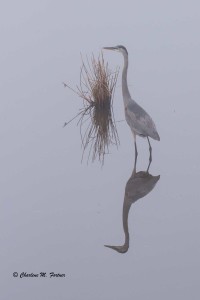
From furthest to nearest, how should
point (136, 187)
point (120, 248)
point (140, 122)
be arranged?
point (140, 122)
point (136, 187)
point (120, 248)

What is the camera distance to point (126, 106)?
661 centimetres

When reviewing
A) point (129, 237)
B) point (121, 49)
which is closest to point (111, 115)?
point (121, 49)

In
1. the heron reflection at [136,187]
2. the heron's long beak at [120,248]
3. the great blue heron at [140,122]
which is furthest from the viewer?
the great blue heron at [140,122]

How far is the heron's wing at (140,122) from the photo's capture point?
607cm

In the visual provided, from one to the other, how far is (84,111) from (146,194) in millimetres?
2650

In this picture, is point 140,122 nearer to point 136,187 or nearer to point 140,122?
point 140,122

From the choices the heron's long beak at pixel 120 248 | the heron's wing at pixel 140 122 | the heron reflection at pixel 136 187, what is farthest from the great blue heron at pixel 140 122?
the heron's long beak at pixel 120 248

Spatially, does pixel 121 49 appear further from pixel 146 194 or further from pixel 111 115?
pixel 146 194

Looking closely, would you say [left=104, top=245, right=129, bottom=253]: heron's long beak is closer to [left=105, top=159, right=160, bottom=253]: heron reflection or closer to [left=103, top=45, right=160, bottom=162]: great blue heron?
[left=105, top=159, right=160, bottom=253]: heron reflection

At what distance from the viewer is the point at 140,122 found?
20.3 feet

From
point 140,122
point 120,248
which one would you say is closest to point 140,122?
point 140,122

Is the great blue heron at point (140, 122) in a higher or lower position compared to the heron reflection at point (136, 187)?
higher

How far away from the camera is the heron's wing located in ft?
19.9

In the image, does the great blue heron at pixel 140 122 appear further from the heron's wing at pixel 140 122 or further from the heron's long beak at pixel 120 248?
the heron's long beak at pixel 120 248
